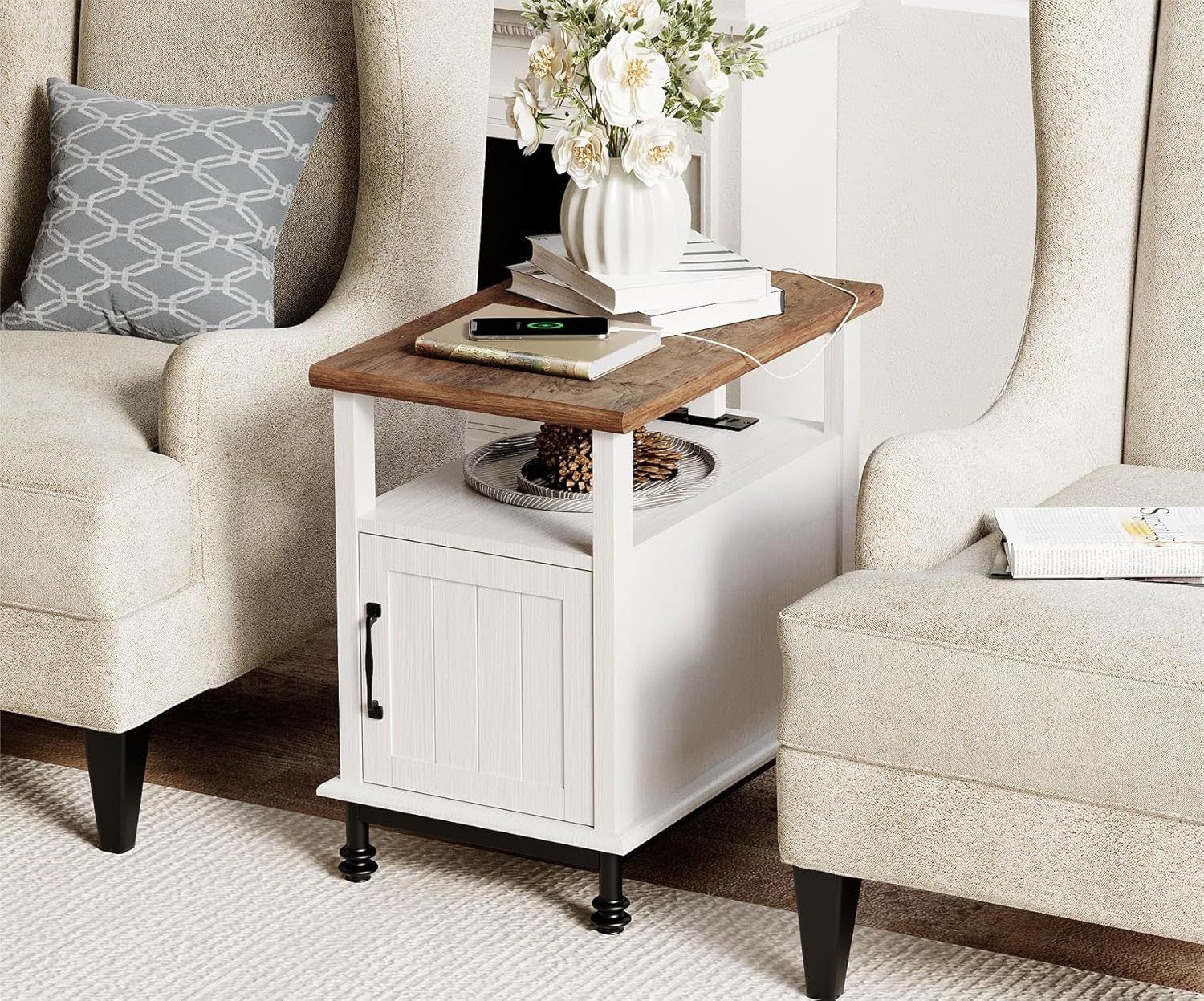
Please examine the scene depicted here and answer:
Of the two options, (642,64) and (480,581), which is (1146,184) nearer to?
(642,64)

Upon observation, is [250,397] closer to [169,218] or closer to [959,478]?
[169,218]

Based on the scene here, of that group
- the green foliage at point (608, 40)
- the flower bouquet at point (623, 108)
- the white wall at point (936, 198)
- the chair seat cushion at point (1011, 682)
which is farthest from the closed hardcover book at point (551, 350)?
the white wall at point (936, 198)

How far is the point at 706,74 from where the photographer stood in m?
2.12

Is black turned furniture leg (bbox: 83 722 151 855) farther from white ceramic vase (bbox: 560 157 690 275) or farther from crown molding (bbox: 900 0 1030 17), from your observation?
crown molding (bbox: 900 0 1030 17)

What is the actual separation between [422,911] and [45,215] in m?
1.13

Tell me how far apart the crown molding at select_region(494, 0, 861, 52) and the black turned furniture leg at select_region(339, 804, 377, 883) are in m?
1.31

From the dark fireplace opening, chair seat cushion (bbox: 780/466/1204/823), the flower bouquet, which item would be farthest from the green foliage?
the dark fireplace opening

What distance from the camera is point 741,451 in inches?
90.9

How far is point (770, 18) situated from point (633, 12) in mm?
916

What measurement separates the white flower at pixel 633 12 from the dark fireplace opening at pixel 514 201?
135cm

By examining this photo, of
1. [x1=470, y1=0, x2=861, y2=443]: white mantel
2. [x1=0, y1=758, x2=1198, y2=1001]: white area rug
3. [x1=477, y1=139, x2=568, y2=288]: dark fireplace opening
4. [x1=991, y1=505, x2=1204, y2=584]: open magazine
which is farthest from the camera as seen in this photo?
[x1=477, y1=139, x2=568, y2=288]: dark fireplace opening

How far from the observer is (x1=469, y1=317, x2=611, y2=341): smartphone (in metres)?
2.08

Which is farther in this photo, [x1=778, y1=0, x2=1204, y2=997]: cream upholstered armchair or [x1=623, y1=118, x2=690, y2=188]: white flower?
[x1=623, y1=118, x2=690, y2=188]: white flower

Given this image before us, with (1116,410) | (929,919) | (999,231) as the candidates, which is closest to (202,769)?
(929,919)
